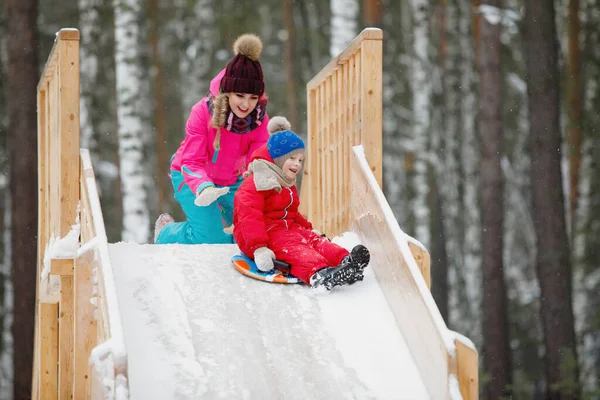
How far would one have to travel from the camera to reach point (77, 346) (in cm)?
443

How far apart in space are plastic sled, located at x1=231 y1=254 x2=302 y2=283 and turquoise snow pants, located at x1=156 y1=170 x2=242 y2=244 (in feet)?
3.64

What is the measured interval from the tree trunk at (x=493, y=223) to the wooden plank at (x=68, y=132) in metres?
7.55

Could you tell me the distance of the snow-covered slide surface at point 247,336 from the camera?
4109 millimetres

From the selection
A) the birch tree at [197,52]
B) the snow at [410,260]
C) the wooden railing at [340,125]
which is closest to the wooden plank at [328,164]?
the wooden railing at [340,125]

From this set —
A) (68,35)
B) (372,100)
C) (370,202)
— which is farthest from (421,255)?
(68,35)

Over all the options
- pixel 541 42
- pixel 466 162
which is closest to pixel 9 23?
pixel 541 42

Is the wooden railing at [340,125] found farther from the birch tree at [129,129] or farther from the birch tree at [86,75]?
the birch tree at [86,75]

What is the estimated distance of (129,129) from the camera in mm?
10078

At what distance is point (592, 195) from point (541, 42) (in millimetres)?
4826

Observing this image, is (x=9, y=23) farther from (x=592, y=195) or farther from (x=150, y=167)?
(x=592, y=195)

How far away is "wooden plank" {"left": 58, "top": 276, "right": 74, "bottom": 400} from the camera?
5297 millimetres

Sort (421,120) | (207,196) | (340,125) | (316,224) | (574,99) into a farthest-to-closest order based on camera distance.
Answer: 1. (574,99)
2. (421,120)
3. (316,224)
4. (340,125)
5. (207,196)

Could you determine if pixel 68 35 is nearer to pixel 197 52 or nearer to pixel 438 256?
pixel 438 256

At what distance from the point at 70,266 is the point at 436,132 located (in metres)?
14.0
